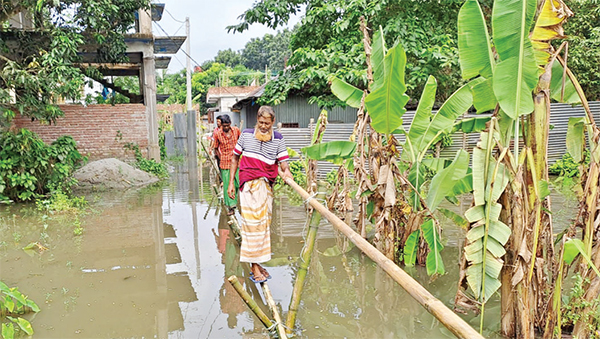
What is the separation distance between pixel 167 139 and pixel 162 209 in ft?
47.5

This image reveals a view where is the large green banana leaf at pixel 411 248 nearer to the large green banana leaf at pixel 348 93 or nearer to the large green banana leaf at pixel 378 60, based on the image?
the large green banana leaf at pixel 378 60

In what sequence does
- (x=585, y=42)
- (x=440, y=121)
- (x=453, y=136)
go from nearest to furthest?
(x=440, y=121) < (x=453, y=136) < (x=585, y=42)

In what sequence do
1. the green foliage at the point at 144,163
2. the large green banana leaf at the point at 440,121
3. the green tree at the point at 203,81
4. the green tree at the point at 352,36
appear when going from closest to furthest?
1. the large green banana leaf at the point at 440,121
2. the green tree at the point at 352,36
3. the green foliage at the point at 144,163
4. the green tree at the point at 203,81

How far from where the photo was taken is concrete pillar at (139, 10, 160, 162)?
12.9 metres

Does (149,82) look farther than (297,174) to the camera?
Yes

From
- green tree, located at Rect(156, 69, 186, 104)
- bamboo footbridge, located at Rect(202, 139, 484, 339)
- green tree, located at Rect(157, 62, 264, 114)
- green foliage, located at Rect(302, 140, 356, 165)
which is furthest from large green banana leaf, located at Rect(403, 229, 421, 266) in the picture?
green tree, located at Rect(157, 62, 264, 114)

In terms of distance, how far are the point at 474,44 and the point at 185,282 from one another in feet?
12.6

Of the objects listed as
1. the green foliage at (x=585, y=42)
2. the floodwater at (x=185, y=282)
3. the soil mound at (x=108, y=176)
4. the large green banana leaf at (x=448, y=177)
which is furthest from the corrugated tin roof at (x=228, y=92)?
the large green banana leaf at (x=448, y=177)

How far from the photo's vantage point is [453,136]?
511 inches

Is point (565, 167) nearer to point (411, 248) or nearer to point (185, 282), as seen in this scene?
point (411, 248)

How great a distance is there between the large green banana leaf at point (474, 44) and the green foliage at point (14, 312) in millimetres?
4154

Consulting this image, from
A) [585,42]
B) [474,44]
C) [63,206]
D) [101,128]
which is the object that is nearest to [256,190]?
[474,44]

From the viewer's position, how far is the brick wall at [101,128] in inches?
469

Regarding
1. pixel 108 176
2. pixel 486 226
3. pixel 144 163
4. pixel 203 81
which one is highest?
pixel 203 81
